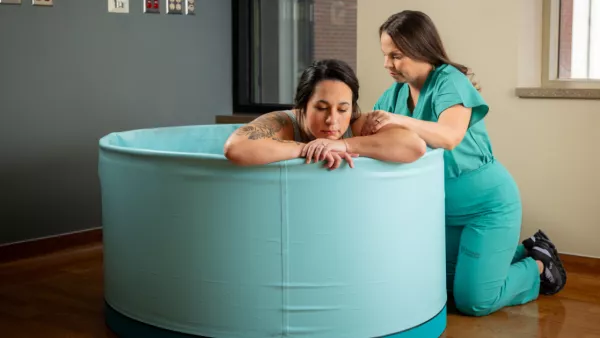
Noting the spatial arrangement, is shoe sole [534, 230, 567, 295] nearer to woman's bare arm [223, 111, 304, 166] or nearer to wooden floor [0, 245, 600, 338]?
wooden floor [0, 245, 600, 338]

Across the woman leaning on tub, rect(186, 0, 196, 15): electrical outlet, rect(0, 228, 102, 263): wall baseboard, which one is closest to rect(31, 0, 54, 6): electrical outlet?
rect(186, 0, 196, 15): electrical outlet

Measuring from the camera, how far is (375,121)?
242cm

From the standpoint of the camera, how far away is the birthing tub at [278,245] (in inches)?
85.3

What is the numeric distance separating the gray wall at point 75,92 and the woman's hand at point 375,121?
1867 mm

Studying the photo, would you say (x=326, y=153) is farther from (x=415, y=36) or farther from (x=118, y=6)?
(x=118, y=6)

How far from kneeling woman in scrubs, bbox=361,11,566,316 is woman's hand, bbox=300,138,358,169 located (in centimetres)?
57

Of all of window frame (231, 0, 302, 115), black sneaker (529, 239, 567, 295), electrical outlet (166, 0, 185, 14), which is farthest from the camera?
window frame (231, 0, 302, 115)

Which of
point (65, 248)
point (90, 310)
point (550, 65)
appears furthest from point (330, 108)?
point (65, 248)

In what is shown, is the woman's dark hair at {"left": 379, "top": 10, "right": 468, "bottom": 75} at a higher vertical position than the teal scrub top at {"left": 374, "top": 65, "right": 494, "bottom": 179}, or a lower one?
higher

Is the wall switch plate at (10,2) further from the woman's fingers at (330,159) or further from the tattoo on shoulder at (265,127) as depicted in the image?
the woman's fingers at (330,159)

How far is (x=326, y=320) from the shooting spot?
7.27ft

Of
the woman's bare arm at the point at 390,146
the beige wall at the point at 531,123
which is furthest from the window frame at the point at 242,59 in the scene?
the woman's bare arm at the point at 390,146

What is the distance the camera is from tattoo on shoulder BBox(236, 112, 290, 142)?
2.23 metres

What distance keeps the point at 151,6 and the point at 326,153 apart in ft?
7.42
